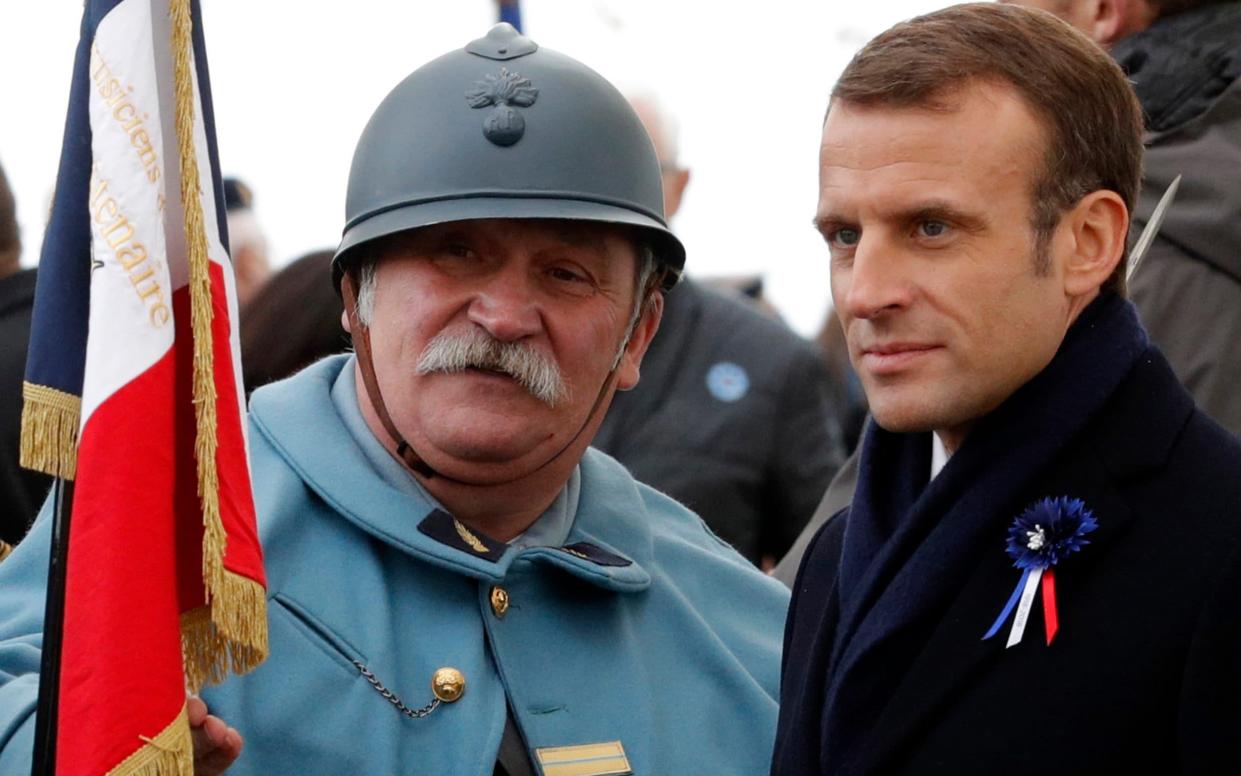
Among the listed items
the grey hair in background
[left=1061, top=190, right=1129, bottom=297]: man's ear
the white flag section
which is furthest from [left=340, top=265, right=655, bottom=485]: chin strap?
the grey hair in background

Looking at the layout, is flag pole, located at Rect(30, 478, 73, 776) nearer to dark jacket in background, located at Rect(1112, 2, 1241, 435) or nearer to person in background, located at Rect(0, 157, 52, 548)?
person in background, located at Rect(0, 157, 52, 548)

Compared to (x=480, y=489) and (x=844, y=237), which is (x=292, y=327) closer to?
(x=480, y=489)

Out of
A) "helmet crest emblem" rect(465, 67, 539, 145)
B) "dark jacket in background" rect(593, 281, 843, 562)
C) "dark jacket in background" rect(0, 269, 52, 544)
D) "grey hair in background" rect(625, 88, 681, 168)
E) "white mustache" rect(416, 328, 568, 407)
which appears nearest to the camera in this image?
"white mustache" rect(416, 328, 568, 407)

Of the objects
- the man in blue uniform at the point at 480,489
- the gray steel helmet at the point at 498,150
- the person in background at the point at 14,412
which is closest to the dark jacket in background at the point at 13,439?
the person in background at the point at 14,412

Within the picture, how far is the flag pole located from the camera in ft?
10.4

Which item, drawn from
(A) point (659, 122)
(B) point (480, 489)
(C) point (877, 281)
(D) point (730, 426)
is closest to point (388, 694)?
(B) point (480, 489)

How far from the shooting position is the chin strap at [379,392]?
4.10 metres

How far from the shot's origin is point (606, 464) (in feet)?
15.1

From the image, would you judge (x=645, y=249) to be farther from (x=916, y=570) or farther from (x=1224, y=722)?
(x=1224, y=722)

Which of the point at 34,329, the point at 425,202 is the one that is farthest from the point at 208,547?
the point at 425,202

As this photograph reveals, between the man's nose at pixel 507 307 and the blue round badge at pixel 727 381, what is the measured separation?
2032 mm

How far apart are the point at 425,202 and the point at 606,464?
847mm

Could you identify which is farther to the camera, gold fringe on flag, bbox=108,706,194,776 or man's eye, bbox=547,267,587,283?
man's eye, bbox=547,267,587,283

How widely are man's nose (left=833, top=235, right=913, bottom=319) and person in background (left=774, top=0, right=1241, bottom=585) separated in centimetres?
127
